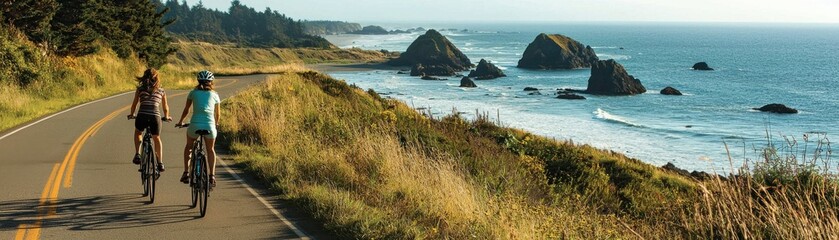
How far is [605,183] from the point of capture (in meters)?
19.5

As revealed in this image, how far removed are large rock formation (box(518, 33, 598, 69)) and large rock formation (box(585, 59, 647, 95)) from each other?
1584 inches

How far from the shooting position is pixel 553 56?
127938 millimetres

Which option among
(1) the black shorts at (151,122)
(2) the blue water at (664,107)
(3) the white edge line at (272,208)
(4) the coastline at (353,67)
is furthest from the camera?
(4) the coastline at (353,67)

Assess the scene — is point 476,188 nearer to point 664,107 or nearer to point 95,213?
point 95,213

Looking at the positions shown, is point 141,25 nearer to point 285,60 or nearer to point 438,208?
point 438,208

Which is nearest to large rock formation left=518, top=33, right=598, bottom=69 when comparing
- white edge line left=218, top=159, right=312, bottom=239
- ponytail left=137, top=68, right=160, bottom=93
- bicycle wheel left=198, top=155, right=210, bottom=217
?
white edge line left=218, top=159, right=312, bottom=239

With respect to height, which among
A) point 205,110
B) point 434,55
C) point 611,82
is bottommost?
point 611,82

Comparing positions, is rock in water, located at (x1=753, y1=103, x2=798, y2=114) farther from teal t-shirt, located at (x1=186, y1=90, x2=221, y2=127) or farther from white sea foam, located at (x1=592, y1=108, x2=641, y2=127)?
teal t-shirt, located at (x1=186, y1=90, x2=221, y2=127)

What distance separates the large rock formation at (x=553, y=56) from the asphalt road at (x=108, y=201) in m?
113

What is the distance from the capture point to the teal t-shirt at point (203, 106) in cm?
944

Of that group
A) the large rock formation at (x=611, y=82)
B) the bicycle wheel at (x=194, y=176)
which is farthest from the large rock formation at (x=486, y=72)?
the bicycle wheel at (x=194, y=176)

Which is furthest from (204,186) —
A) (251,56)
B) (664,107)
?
(251,56)

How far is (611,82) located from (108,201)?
74.7 meters

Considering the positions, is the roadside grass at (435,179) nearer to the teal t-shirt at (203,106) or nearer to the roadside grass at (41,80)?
the teal t-shirt at (203,106)
